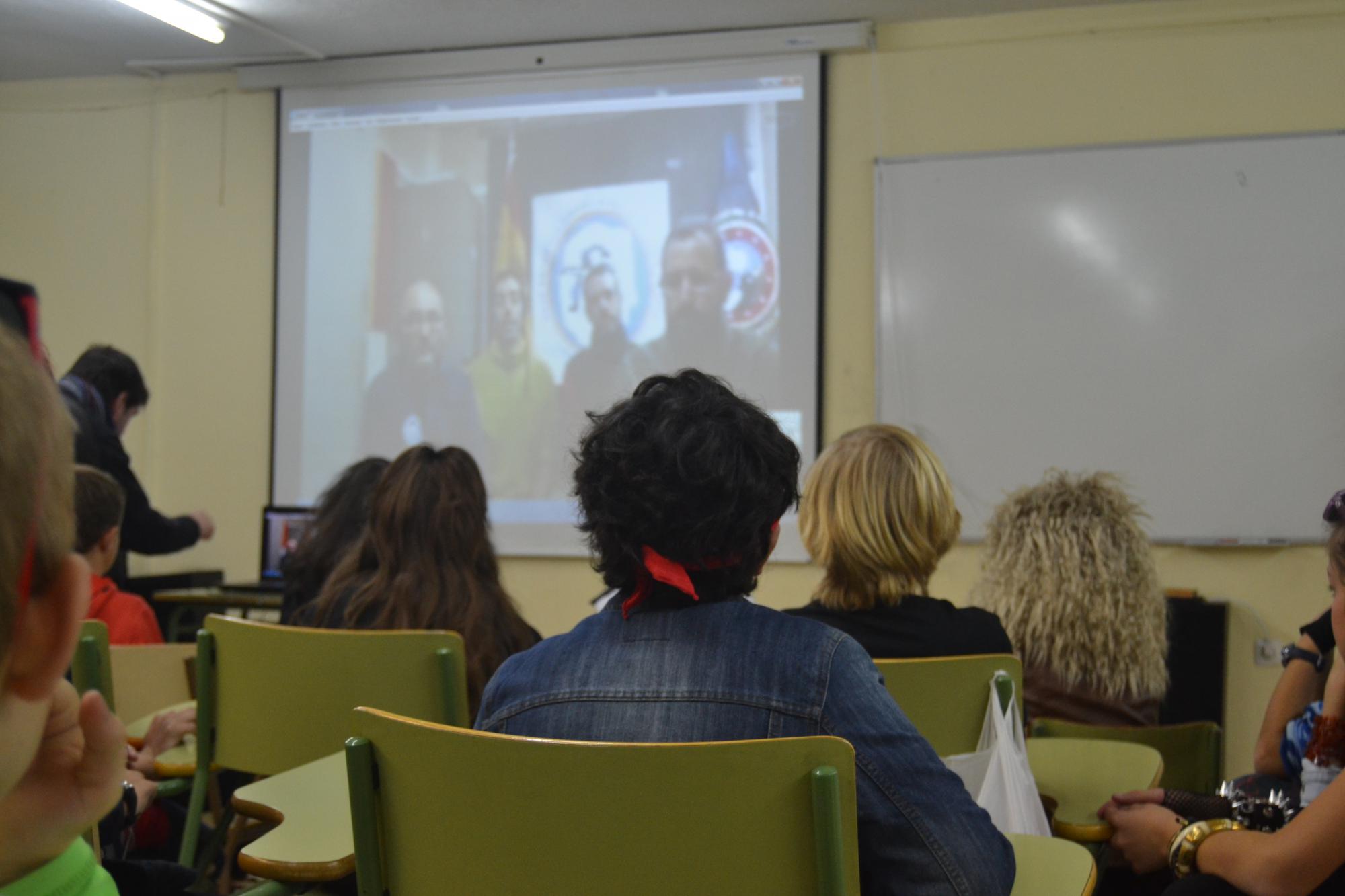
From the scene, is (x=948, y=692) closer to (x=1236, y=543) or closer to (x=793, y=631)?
(x=793, y=631)

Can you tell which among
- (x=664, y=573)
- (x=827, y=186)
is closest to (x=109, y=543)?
(x=664, y=573)

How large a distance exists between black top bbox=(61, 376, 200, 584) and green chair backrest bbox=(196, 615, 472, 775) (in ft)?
5.19

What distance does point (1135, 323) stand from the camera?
403 cm

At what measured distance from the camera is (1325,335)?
3.85 metres

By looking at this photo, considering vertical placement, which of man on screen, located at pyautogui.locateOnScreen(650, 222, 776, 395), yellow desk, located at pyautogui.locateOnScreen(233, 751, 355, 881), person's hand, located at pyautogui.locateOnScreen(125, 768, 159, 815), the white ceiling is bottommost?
person's hand, located at pyautogui.locateOnScreen(125, 768, 159, 815)

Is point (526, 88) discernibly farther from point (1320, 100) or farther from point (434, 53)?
point (1320, 100)

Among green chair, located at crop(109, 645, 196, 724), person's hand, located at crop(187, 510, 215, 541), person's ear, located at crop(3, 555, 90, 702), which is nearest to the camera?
person's ear, located at crop(3, 555, 90, 702)

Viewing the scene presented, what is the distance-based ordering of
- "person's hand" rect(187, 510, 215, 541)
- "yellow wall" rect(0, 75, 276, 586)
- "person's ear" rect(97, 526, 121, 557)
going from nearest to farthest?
"person's ear" rect(97, 526, 121, 557) < "person's hand" rect(187, 510, 215, 541) < "yellow wall" rect(0, 75, 276, 586)

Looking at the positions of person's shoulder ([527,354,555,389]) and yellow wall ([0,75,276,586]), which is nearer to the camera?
person's shoulder ([527,354,555,389])

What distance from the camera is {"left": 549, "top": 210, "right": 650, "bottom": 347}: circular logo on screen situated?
453 centimetres

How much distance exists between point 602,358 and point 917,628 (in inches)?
116

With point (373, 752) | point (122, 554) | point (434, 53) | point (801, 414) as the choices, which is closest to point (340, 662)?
point (373, 752)

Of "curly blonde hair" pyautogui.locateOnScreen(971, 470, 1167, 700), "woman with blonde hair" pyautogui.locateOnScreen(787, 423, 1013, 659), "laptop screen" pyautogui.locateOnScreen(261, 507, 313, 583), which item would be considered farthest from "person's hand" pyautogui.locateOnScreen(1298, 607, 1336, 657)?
"laptop screen" pyautogui.locateOnScreen(261, 507, 313, 583)

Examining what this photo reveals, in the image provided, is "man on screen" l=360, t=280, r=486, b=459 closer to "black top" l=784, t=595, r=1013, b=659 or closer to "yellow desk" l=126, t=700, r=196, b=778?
"yellow desk" l=126, t=700, r=196, b=778
